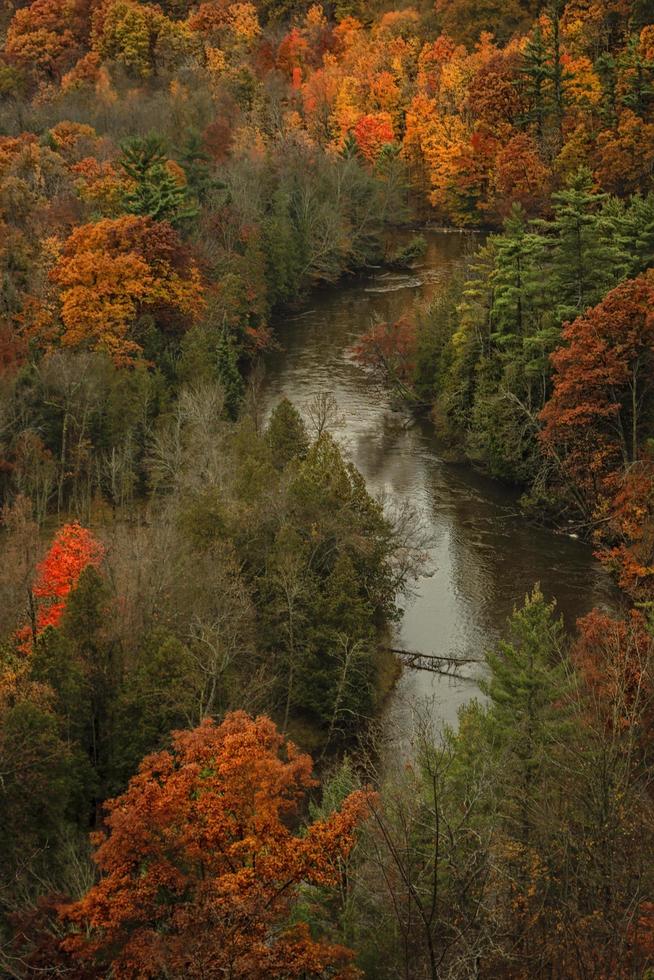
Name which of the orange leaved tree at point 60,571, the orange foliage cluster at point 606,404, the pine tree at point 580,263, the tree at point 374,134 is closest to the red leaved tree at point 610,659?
the orange foliage cluster at point 606,404

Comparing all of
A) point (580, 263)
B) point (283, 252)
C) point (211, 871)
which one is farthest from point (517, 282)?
point (211, 871)

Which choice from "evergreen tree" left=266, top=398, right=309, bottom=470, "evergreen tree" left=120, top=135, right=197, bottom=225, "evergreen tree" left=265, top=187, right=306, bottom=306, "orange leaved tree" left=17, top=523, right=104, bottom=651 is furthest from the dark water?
"orange leaved tree" left=17, top=523, right=104, bottom=651

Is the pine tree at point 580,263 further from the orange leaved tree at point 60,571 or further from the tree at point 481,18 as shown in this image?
the tree at point 481,18

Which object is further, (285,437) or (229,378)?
(229,378)

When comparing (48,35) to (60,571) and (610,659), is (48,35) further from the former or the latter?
(610,659)

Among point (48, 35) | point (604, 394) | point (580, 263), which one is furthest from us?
point (48, 35)
